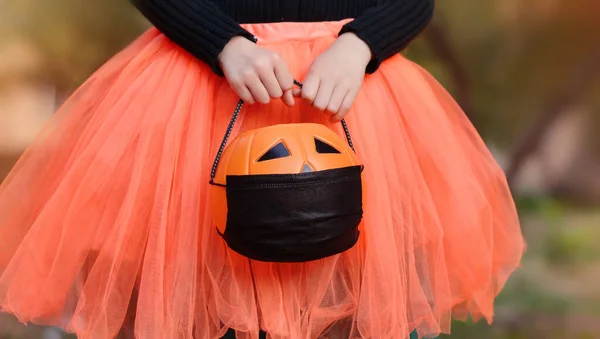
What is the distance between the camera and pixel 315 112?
564mm

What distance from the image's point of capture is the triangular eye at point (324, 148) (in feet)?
1.50

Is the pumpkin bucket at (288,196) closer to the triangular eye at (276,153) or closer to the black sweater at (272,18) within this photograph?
the triangular eye at (276,153)

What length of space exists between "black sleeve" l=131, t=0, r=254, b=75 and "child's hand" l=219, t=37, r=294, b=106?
0.02 meters

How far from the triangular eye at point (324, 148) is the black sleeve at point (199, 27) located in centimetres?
16

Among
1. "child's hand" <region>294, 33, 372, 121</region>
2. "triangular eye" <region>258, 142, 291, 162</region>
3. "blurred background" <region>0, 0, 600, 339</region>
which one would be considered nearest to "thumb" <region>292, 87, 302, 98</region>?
"child's hand" <region>294, 33, 372, 121</region>

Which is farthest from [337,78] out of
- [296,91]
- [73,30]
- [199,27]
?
[73,30]

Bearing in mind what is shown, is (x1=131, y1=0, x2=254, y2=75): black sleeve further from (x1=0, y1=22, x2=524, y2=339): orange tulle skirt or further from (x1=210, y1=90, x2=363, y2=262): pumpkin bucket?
(x1=210, y1=90, x2=363, y2=262): pumpkin bucket

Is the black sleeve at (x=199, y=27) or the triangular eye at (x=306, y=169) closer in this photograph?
the triangular eye at (x=306, y=169)

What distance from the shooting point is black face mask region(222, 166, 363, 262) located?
427 millimetres

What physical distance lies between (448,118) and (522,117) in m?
0.39

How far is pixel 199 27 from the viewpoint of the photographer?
0.55 meters

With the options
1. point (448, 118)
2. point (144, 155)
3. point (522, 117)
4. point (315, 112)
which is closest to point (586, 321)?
point (522, 117)

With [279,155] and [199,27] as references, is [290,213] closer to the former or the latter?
[279,155]

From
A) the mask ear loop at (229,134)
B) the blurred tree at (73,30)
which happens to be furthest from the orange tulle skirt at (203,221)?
the blurred tree at (73,30)
